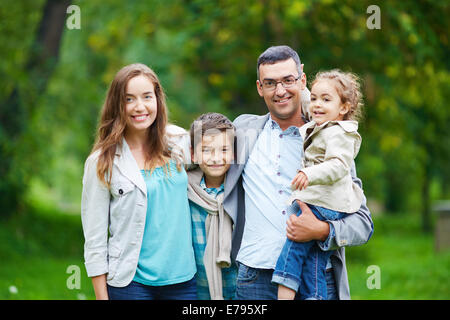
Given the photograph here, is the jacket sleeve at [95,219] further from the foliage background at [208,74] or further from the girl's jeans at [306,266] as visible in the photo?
the foliage background at [208,74]

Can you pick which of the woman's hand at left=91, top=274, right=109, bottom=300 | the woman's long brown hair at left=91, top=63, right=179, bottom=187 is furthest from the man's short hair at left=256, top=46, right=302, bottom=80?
the woman's hand at left=91, top=274, right=109, bottom=300

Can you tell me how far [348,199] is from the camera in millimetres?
3057

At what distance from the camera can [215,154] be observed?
128 inches

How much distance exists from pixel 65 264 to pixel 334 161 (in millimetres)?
7561

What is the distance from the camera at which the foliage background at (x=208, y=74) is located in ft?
26.5

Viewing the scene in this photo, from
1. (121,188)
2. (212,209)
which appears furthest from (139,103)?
(212,209)

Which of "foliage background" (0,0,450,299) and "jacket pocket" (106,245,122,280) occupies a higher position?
"foliage background" (0,0,450,299)

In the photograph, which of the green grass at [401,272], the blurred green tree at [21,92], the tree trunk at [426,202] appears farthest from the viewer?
the tree trunk at [426,202]

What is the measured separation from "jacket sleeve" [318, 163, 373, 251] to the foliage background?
4424mm

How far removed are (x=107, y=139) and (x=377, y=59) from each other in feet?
24.0

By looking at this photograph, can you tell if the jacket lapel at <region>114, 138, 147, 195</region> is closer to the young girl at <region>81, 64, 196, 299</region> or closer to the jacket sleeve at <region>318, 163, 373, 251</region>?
the young girl at <region>81, 64, 196, 299</region>

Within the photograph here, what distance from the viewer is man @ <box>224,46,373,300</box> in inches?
119

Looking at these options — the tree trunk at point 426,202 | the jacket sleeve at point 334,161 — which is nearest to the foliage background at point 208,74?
the tree trunk at point 426,202
